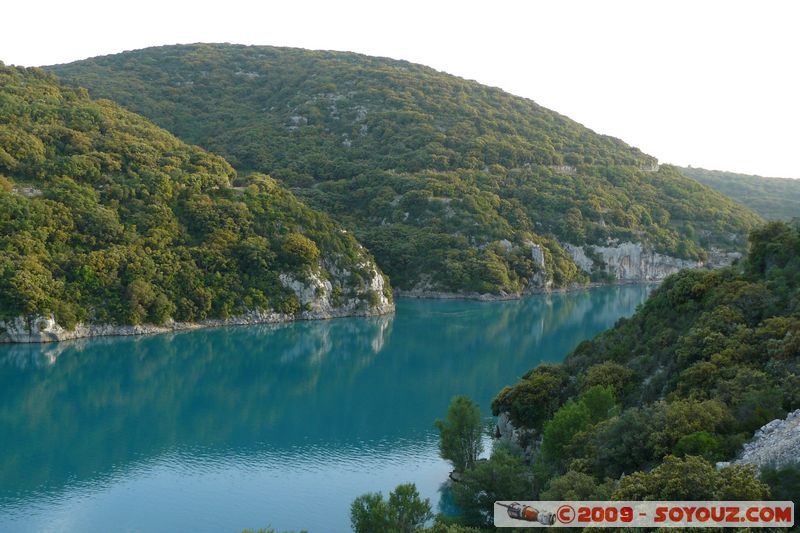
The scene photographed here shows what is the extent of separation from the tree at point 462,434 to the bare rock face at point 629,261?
3193 inches

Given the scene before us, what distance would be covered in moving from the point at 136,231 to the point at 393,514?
54.6m

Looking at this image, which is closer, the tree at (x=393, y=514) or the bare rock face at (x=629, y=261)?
the tree at (x=393, y=514)

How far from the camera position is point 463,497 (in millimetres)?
25109

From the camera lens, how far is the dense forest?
58.3 ft

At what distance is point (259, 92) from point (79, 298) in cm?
8974

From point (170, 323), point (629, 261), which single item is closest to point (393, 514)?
point (170, 323)

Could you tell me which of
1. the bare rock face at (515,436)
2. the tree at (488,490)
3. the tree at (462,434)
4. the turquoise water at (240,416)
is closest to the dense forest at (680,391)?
the bare rock face at (515,436)

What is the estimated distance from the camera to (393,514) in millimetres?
23391

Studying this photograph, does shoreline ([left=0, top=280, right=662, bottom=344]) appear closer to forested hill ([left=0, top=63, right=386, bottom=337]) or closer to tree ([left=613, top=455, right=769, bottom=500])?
forested hill ([left=0, top=63, right=386, bottom=337])

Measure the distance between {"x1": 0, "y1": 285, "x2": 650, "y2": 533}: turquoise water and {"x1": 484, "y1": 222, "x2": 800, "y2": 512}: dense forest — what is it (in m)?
7.23

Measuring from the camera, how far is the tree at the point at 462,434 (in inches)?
1208

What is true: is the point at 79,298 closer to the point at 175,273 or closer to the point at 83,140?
the point at 175,273

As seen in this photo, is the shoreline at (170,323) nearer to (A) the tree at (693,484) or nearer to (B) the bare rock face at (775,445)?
(A) the tree at (693,484)

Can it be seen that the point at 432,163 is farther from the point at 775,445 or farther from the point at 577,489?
the point at 775,445
